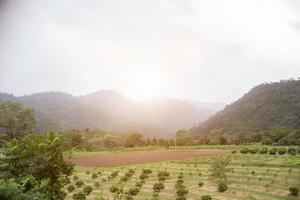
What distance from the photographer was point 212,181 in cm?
3881

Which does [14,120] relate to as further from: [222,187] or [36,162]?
[36,162]

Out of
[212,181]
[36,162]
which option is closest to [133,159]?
[212,181]

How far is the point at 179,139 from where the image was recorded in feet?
289

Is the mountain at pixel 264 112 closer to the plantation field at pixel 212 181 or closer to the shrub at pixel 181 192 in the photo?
the plantation field at pixel 212 181

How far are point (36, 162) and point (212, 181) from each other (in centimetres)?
2362

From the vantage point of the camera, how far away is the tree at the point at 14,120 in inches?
3056

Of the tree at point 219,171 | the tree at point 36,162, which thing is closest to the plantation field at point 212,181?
the tree at point 219,171

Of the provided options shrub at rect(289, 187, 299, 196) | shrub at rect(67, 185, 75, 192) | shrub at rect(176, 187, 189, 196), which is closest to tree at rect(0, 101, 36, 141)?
shrub at rect(67, 185, 75, 192)

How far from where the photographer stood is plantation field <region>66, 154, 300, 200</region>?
34.2 metres

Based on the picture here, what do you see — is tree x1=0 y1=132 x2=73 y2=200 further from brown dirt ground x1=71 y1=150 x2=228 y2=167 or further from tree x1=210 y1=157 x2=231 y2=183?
brown dirt ground x1=71 y1=150 x2=228 y2=167

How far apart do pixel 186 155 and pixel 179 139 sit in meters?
31.3

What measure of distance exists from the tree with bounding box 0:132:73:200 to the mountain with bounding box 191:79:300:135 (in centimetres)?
8231

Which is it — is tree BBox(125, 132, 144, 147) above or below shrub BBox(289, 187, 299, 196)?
above

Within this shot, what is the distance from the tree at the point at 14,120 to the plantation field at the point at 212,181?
33.0m
